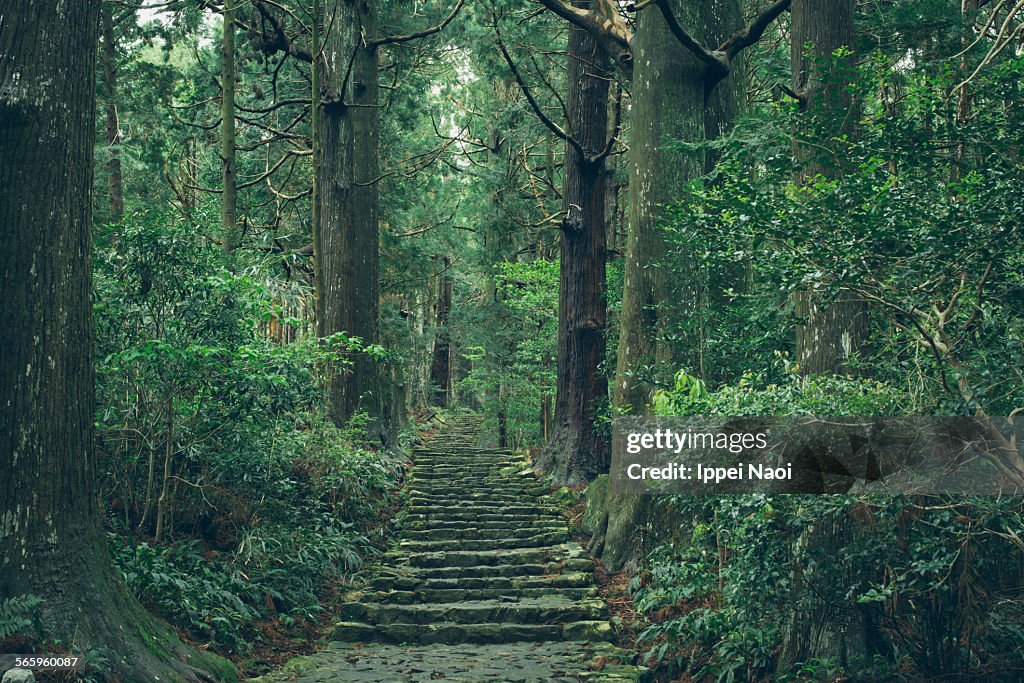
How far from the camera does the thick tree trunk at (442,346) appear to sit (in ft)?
116

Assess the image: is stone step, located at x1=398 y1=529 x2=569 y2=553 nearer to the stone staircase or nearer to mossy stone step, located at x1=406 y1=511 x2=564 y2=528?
the stone staircase

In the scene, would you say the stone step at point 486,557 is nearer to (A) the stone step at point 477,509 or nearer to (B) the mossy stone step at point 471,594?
(B) the mossy stone step at point 471,594

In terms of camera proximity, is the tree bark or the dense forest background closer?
the dense forest background

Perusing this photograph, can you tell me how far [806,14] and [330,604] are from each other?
820cm

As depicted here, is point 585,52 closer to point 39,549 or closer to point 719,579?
point 719,579

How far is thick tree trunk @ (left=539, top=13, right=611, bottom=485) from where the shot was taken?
47.9 feet

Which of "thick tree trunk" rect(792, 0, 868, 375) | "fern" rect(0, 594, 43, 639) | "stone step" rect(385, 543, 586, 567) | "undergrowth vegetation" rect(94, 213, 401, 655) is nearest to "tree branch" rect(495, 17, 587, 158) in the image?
"thick tree trunk" rect(792, 0, 868, 375)

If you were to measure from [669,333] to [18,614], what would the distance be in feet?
23.7

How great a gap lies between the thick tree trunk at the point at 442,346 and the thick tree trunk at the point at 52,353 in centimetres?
2621

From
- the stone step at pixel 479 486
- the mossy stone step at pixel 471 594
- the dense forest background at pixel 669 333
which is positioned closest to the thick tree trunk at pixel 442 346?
the stone step at pixel 479 486

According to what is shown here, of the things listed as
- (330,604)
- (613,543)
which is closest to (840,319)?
(613,543)

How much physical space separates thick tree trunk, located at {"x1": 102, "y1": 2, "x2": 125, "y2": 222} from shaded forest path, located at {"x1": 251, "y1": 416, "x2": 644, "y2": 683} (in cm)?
825

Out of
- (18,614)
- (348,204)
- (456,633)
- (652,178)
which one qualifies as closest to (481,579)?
(456,633)

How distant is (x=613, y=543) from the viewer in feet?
34.0
